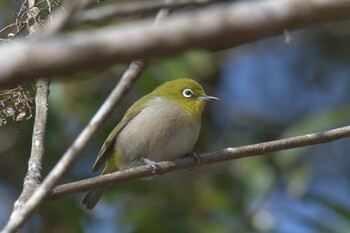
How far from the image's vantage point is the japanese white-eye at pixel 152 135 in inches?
189

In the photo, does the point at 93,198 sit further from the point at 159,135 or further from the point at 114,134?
the point at 159,135

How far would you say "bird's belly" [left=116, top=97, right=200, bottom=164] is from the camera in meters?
4.79

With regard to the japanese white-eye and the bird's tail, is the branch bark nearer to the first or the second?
the japanese white-eye

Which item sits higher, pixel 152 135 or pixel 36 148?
pixel 36 148

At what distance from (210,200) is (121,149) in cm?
102

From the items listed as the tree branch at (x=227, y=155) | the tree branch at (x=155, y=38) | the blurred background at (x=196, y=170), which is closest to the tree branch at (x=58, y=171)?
the tree branch at (x=227, y=155)

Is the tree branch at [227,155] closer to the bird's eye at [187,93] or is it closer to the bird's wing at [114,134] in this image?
the bird's wing at [114,134]

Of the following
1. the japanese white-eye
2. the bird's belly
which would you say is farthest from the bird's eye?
the bird's belly

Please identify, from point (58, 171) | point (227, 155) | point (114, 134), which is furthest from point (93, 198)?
point (58, 171)

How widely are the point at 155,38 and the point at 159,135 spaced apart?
375 centimetres

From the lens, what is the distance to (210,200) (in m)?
5.58

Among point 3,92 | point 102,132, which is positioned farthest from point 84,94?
point 3,92

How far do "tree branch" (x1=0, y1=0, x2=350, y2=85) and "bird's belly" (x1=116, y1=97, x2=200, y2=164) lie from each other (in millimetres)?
3565

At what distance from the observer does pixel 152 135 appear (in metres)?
4.92
